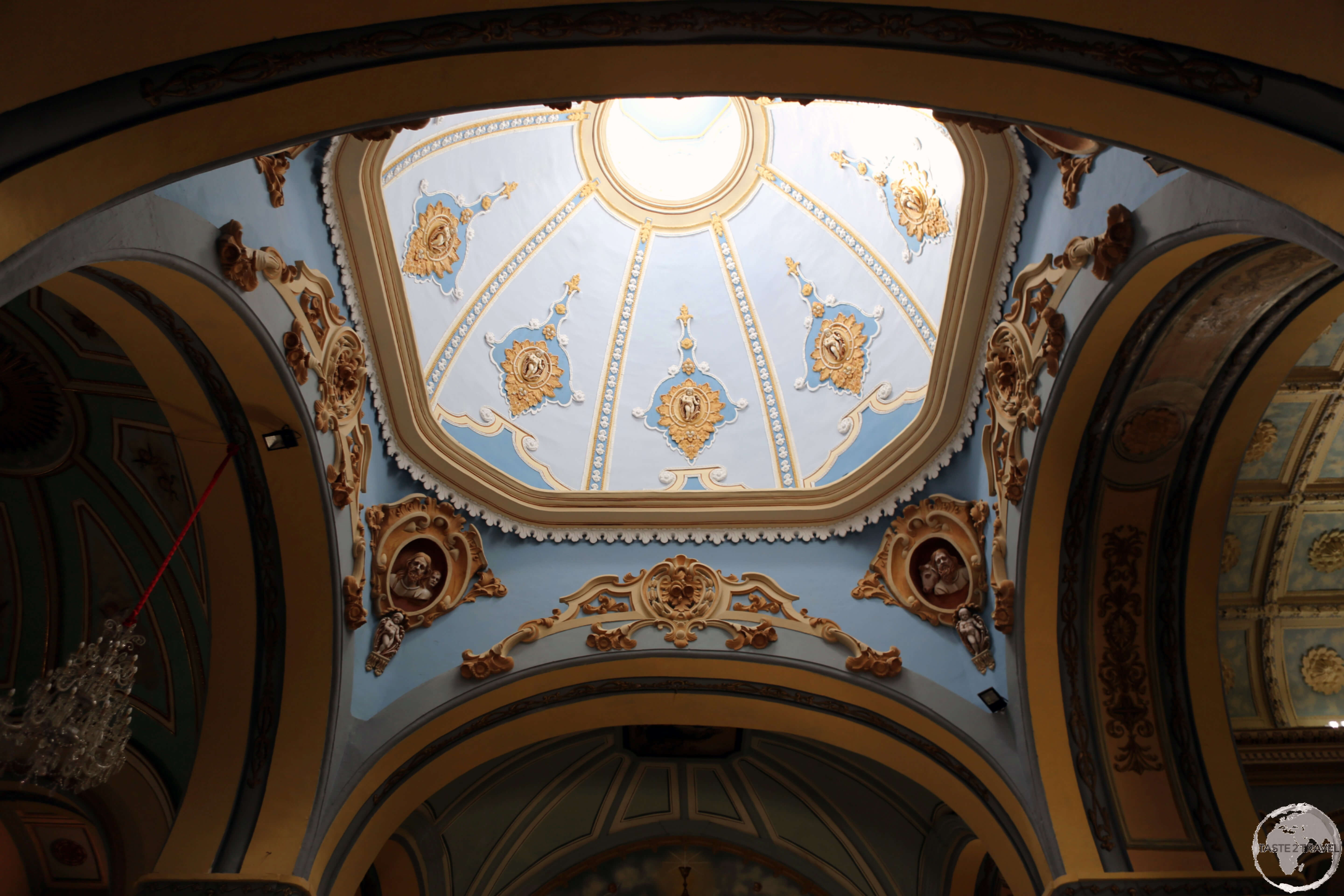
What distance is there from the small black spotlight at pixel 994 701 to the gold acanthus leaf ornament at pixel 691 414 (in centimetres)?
398

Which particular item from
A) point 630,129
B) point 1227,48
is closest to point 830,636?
point 1227,48

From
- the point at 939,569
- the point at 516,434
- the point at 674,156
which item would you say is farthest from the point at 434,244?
the point at 939,569

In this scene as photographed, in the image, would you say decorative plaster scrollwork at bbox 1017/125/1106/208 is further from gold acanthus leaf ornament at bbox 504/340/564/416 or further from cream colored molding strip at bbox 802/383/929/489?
gold acanthus leaf ornament at bbox 504/340/564/416

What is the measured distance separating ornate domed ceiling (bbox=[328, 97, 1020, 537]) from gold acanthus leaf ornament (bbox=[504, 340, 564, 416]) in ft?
0.07

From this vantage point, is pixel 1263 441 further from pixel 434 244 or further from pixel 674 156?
pixel 434 244

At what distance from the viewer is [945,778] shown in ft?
25.4

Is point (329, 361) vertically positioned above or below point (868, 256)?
below

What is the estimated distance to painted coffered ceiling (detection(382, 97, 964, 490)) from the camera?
8.95m

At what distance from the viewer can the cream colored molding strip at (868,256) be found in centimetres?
892

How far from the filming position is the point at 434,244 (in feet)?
→ 29.3

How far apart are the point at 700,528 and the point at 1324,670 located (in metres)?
6.59

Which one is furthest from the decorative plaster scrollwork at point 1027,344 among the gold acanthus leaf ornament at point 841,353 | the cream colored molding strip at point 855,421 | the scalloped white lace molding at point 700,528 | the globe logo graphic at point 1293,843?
the globe logo graphic at point 1293,843

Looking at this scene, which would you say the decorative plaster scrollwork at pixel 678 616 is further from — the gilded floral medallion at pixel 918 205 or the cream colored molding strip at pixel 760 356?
the gilded floral medallion at pixel 918 205

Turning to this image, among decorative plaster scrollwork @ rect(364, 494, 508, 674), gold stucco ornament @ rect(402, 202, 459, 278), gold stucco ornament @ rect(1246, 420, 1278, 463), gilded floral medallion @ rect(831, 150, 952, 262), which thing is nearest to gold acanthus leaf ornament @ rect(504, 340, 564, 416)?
gold stucco ornament @ rect(402, 202, 459, 278)
